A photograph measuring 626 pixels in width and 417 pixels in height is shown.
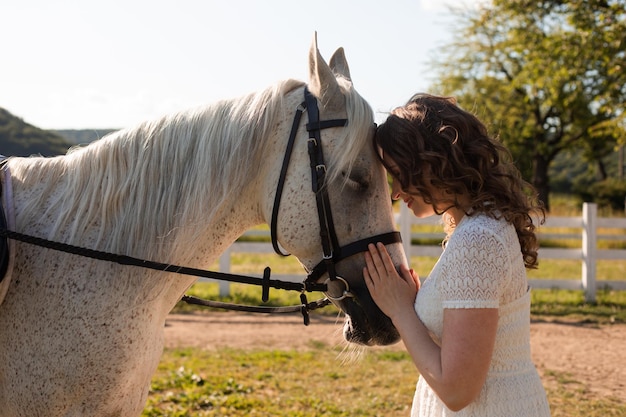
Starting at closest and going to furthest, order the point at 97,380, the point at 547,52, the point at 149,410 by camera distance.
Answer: the point at 97,380
the point at 149,410
the point at 547,52

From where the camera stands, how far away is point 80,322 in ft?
7.07

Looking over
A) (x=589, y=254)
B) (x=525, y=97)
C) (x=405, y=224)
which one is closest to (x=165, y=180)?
(x=405, y=224)

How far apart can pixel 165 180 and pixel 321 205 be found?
24.5 inches

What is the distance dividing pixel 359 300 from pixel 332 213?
0.35m

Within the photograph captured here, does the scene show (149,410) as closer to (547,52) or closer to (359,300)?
(359,300)

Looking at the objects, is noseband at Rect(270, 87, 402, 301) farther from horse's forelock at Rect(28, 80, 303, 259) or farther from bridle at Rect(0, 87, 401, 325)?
horse's forelock at Rect(28, 80, 303, 259)

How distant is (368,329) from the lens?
86.9 inches

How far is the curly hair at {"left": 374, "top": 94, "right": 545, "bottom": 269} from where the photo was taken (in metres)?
1.88

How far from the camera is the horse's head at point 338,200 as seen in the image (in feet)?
Answer: 7.08

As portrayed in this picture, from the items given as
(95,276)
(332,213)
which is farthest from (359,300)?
(95,276)

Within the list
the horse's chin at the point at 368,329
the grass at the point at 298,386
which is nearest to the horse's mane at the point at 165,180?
the horse's chin at the point at 368,329

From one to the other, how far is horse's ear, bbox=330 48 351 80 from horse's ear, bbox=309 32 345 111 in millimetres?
362

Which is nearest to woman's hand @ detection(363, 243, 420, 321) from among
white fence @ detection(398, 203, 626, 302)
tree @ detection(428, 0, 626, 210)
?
white fence @ detection(398, 203, 626, 302)

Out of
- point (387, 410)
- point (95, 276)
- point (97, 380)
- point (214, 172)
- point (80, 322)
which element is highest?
point (214, 172)
